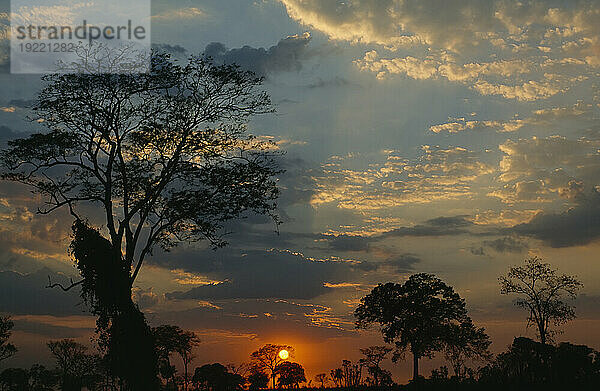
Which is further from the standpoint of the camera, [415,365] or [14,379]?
[14,379]

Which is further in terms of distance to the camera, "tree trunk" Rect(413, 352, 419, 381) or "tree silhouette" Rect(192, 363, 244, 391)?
"tree trunk" Rect(413, 352, 419, 381)

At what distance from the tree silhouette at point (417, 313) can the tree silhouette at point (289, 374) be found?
643 inches

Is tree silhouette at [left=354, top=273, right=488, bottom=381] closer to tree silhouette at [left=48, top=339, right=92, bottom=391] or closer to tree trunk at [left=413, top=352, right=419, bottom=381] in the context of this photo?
tree trunk at [left=413, top=352, right=419, bottom=381]

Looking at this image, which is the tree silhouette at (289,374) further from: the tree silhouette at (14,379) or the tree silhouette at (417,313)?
the tree silhouette at (14,379)

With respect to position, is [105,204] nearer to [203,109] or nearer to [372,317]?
[203,109]

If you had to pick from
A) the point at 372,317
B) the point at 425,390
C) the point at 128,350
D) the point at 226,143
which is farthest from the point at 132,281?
the point at 372,317

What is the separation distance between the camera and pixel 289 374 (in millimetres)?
80812

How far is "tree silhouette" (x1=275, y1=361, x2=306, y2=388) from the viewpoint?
3157 inches

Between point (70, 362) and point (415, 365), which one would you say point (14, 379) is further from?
point (415, 365)

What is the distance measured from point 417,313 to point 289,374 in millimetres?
22788

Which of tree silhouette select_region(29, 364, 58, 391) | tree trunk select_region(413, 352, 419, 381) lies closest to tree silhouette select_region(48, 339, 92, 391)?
tree silhouette select_region(29, 364, 58, 391)

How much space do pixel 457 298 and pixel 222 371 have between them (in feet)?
98.9

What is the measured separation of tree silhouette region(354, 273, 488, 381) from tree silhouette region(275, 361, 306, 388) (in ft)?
53.6

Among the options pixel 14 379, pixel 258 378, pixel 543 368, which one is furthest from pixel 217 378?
pixel 14 379
